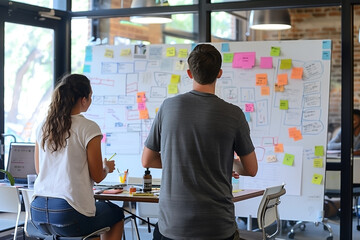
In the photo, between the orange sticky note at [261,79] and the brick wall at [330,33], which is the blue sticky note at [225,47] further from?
the brick wall at [330,33]

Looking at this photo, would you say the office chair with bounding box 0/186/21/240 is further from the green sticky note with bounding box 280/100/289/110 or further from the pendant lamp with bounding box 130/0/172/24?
the pendant lamp with bounding box 130/0/172/24

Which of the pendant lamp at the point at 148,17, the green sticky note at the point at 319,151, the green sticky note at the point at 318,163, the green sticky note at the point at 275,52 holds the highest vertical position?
the pendant lamp at the point at 148,17

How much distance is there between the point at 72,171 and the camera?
325 centimetres

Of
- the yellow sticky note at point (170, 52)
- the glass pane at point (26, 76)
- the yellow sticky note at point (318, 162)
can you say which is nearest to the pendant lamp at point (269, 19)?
the yellow sticky note at point (170, 52)

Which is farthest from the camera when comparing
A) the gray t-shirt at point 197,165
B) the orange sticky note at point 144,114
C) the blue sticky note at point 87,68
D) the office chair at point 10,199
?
the blue sticky note at point 87,68

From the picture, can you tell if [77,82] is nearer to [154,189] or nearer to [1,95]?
[154,189]

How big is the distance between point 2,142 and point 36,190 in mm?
2541

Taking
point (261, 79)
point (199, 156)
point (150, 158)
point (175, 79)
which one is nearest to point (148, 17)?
point (175, 79)

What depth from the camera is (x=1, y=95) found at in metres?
5.65

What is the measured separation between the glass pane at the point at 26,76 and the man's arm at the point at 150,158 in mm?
3274

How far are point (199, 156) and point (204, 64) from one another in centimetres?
38

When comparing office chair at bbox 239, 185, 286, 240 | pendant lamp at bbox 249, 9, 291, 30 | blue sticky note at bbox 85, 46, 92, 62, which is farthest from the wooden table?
Result: pendant lamp at bbox 249, 9, 291, 30

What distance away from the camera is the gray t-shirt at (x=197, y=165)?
240 centimetres

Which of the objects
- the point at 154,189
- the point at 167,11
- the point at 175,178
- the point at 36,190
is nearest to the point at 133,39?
the point at 167,11
